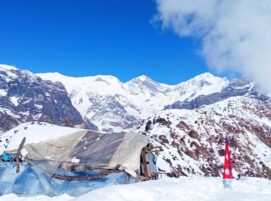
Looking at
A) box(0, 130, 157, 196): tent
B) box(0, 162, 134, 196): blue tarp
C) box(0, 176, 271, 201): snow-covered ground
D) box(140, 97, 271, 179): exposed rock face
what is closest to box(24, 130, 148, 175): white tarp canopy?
box(0, 130, 157, 196): tent

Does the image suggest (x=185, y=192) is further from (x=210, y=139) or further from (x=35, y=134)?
(x=210, y=139)

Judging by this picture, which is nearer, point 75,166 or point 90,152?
point 75,166

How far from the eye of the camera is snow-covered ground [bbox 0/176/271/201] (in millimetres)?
14242

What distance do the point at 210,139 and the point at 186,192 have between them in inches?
2828

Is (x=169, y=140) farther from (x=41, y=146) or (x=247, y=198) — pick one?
(x=247, y=198)

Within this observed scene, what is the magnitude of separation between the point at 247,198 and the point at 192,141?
212 ft

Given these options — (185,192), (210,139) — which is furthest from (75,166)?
(210,139)

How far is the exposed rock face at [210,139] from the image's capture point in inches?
2591

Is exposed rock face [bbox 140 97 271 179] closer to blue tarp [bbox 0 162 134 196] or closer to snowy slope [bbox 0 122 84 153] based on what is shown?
snowy slope [bbox 0 122 84 153]

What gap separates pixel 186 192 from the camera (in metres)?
15.5

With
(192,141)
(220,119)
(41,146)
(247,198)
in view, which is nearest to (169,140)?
(192,141)

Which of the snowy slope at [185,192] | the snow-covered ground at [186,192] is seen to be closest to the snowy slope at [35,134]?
the snow-covered ground at [186,192]

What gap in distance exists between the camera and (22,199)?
69.8ft

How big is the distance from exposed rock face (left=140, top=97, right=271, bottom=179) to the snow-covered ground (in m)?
35.6
